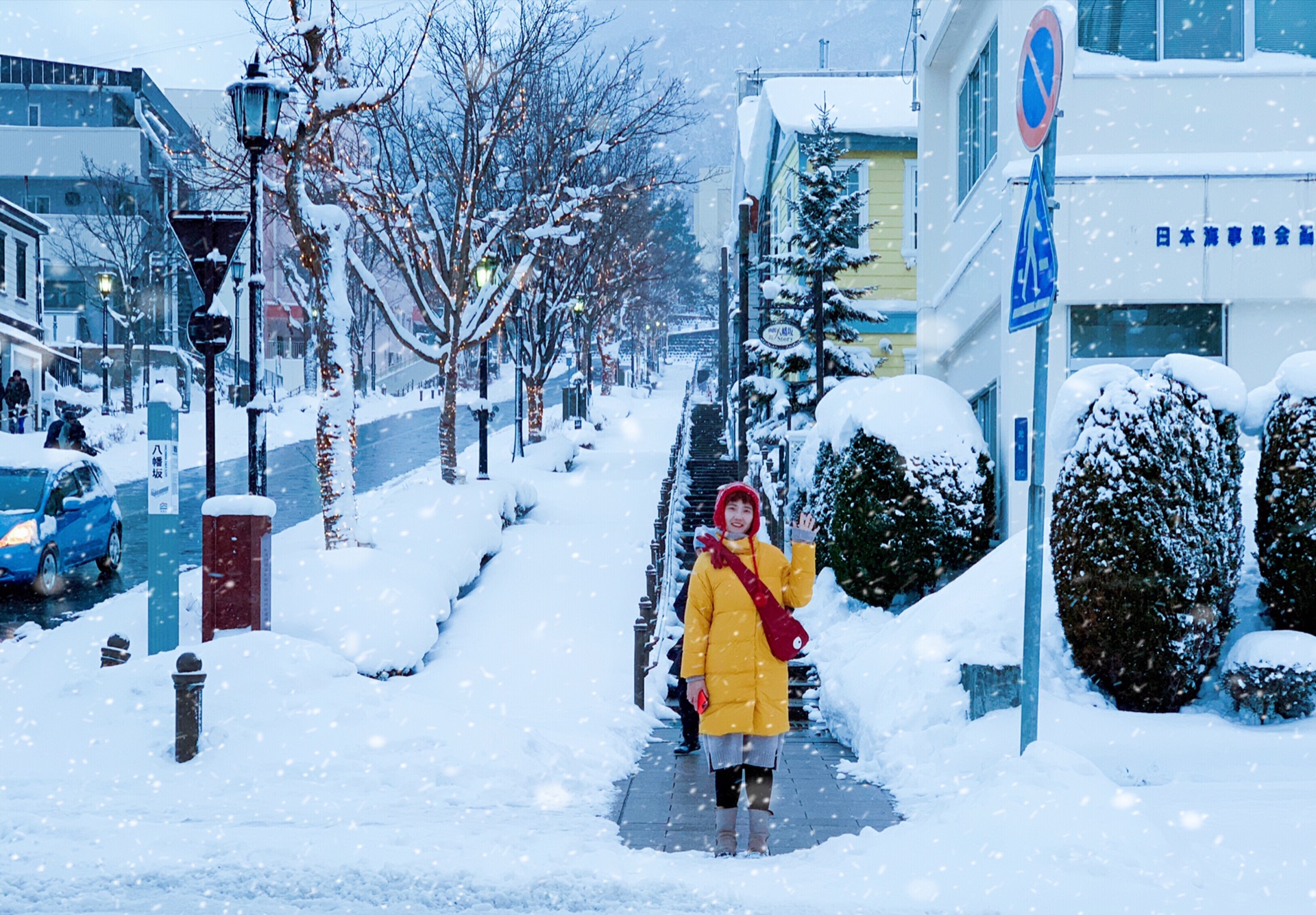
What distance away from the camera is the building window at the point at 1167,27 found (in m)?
12.1

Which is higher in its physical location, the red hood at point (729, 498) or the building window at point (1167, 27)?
the building window at point (1167, 27)

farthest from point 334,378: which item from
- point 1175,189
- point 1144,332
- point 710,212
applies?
point 710,212

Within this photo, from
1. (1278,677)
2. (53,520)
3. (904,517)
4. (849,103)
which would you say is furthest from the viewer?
(849,103)

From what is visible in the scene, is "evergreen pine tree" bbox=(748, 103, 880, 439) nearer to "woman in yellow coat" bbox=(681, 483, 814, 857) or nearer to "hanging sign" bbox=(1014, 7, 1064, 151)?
"hanging sign" bbox=(1014, 7, 1064, 151)

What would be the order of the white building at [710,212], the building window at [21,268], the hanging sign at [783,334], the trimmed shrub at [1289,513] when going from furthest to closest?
the white building at [710,212] < the building window at [21,268] < the hanging sign at [783,334] < the trimmed shrub at [1289,513]

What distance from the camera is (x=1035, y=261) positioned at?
596 centimetres

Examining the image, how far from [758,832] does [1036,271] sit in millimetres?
3033

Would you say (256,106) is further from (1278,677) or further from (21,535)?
(1278,677)

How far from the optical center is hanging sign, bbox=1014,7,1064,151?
5.75m

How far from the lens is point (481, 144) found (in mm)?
21391

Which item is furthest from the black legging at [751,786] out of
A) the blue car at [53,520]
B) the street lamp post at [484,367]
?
the street lamp post at [484,367]

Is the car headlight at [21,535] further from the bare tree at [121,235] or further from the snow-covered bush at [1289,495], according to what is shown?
the bare tree at [121,235]

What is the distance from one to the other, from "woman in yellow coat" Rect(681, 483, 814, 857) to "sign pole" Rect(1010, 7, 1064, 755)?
3.92 feet

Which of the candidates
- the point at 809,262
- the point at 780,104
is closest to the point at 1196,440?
the point at 809,262
